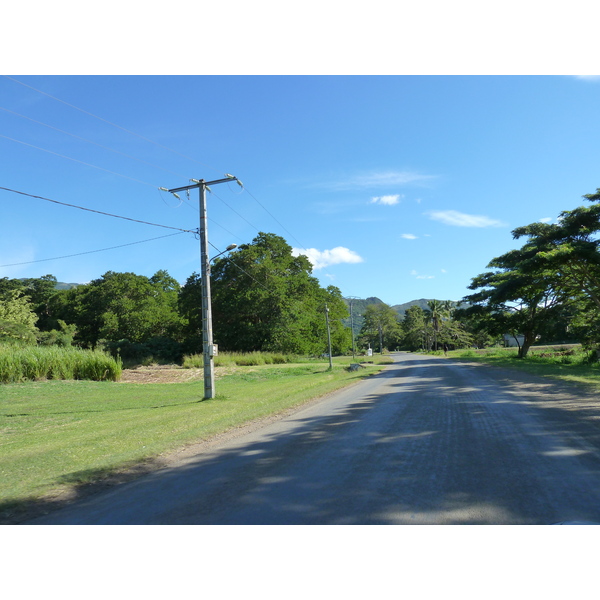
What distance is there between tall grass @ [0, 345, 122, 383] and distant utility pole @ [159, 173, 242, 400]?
12.2m

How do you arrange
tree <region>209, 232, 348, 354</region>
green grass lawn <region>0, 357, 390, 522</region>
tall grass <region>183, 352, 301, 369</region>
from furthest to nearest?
tree <region>209, 232, 348, 354</region> < tall grass <region>183, 352, 301, 369</region> < green grass lawn <region>0, 357, 390, 522</region>

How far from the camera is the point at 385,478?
5793 millimetres

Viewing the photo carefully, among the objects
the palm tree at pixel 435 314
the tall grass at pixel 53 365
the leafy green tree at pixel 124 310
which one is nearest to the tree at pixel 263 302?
the leafy green tree at pixel 124 310

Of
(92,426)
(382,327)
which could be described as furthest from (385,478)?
(382,327)

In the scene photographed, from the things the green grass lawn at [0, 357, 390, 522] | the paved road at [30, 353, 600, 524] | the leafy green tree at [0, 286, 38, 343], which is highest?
the leafy green tree at [0, 286, 38, 343]

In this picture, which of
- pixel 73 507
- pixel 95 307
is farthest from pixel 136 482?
pixel 95 307

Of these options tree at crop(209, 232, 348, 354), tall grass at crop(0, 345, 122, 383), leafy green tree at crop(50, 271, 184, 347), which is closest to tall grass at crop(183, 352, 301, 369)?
tree at crop(209, 232, 348, 354)

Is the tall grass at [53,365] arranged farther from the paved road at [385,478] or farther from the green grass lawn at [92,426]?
the paved road at [385,478]

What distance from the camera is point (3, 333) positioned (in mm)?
35750

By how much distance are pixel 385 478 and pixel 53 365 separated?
2455cm

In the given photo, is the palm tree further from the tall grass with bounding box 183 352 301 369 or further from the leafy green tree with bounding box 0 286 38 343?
the leafy green tree with bounding box 0 286 38 343

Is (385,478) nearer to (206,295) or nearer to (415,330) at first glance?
(206,295)

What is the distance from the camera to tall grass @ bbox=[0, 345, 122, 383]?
23344mm

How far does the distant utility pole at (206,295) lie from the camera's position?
17.3 metres
